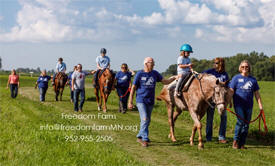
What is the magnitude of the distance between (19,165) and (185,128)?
24.4 feet

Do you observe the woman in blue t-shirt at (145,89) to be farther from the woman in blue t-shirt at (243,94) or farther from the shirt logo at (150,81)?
the woman in blue t-shirt at (243,94)

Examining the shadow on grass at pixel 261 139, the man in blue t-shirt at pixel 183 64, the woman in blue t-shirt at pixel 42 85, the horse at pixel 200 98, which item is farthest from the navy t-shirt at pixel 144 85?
the woman in blue t-shirt at pixel 42 85

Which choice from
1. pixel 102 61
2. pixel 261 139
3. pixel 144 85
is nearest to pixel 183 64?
pixel 144 85

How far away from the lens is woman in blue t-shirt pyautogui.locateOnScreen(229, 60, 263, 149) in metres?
8.57

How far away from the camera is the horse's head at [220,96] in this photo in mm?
7907

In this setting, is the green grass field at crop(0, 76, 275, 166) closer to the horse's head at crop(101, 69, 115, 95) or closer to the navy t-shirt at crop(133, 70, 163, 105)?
the navy t-shirt at crop(133, 70, 163, 105)

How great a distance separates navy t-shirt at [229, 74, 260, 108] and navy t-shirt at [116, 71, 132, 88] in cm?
858

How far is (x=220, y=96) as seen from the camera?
7.93 metres

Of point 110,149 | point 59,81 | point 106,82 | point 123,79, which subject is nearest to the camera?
point 110,149

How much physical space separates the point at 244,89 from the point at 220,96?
41.8 inches

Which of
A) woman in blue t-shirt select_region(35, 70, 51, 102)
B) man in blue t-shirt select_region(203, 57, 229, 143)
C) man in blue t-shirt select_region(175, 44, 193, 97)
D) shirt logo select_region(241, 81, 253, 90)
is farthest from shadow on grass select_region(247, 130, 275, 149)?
woman in blue t-shirt select_region(35, 70, 51, 102)

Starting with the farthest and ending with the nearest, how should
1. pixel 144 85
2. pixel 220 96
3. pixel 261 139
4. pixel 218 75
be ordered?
pixel 261 139
pixel 218 75
pixel 144 85
pixel 220 96

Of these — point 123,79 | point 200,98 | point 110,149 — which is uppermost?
point 123,79

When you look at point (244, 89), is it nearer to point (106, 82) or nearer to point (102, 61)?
point (106, 82)
